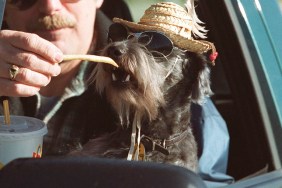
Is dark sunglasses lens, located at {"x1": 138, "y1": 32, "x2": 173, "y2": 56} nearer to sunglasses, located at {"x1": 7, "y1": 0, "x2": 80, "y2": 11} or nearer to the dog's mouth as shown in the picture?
the dog's mouth

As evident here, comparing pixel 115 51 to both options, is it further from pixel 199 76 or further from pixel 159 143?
pixel 199 76

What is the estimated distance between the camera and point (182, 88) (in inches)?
163

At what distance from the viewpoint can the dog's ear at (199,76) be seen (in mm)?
A: 3900

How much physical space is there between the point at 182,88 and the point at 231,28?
0.93 meters

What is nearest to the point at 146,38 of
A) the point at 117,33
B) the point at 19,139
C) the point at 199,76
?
the point at 117,33

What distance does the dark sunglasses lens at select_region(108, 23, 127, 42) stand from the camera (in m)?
3.66

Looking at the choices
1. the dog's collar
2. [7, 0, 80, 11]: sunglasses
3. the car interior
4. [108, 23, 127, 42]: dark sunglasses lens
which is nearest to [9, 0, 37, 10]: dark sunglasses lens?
[7, 0, 80, 11]: sunglasses

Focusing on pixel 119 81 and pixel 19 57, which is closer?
pixel 19 57

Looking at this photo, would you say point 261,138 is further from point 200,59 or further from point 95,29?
point 95,29

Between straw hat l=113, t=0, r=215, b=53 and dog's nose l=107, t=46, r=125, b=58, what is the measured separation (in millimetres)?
141

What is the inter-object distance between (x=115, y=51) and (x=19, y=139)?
57.0 inches

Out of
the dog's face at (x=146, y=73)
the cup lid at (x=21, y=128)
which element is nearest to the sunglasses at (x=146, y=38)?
the dog's face at (x=146, y=73)

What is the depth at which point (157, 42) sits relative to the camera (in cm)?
368

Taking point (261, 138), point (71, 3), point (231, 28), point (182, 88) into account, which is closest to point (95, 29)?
point (71, 3)
